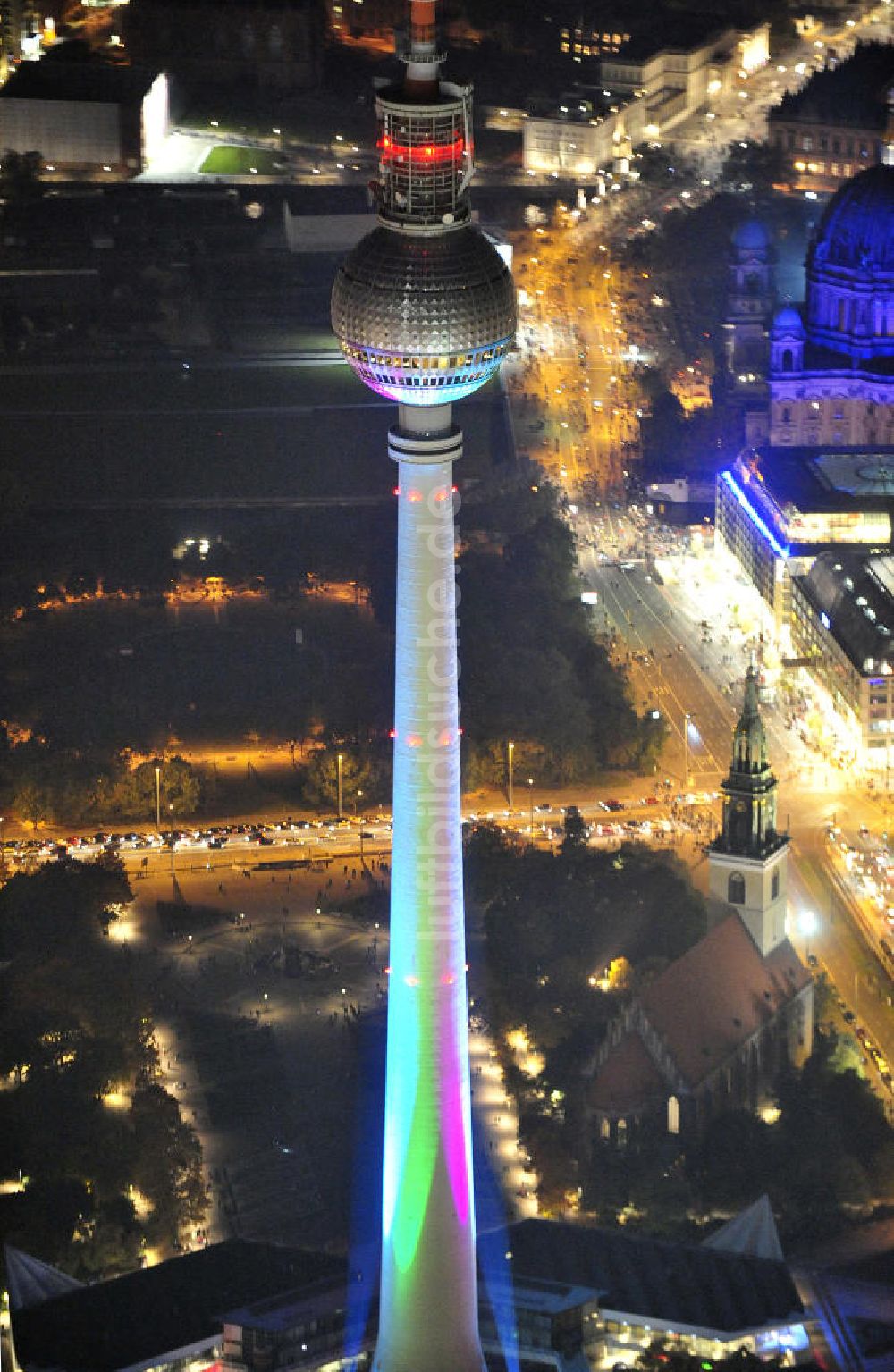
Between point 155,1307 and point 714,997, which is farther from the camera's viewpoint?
point 714,997

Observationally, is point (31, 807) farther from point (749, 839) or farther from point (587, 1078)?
point (587, 1078)

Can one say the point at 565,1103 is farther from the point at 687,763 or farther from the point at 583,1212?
the point at 687,763

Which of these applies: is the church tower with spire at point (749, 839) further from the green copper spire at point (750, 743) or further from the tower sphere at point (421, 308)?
the tower sphere at point (421, 308)

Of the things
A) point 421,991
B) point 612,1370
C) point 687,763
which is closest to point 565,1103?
point 612,1370

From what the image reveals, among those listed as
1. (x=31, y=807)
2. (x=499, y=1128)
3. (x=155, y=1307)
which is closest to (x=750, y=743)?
(x=499, y=1128)

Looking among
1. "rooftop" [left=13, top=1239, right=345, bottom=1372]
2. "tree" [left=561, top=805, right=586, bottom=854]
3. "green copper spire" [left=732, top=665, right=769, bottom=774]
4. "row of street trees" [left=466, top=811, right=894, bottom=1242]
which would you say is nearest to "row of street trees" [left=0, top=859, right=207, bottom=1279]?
"rooftop" [left=13, top=1239, right=345, bottom=1372]

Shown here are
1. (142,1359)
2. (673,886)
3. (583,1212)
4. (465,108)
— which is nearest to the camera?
(465,108)
